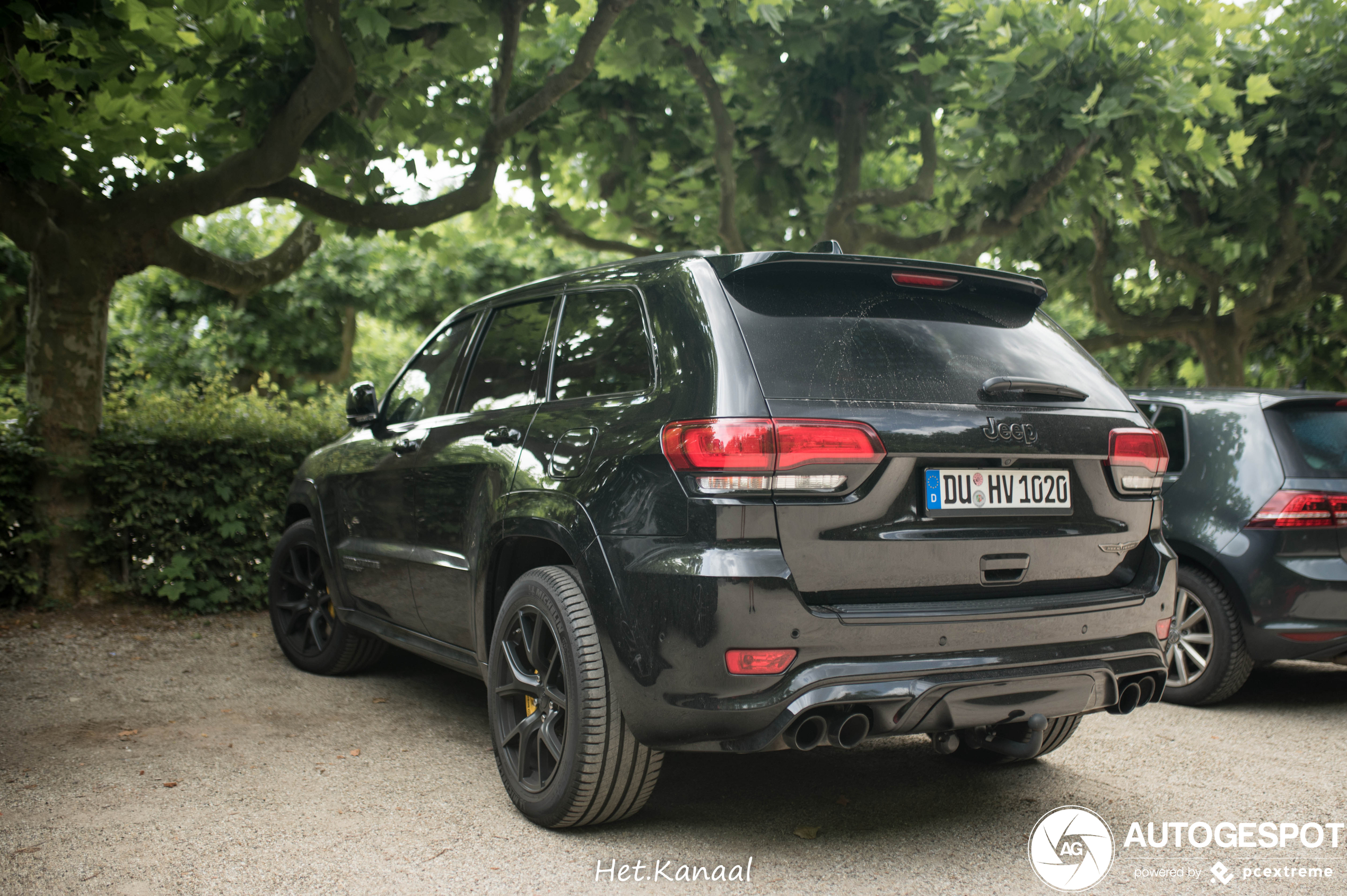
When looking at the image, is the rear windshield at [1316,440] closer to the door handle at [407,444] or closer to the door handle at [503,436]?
the door handle at [503,436]

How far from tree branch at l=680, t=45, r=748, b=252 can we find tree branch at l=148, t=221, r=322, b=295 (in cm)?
368

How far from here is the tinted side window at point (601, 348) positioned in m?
3.34

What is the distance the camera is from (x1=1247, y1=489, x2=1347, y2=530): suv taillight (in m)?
4.85

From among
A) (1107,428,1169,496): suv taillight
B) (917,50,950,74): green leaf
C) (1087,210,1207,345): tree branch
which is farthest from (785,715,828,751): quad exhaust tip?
(1087,210,1207,345): tree branch

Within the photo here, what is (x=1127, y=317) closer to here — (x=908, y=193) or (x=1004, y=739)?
(x=908, y=193)

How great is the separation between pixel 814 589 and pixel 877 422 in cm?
50

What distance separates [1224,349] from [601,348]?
46.9 feet

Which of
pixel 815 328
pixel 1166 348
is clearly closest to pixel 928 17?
pixel 815 328

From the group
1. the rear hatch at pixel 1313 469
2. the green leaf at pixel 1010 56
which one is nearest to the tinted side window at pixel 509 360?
the rear hatch at pixel 1313 469

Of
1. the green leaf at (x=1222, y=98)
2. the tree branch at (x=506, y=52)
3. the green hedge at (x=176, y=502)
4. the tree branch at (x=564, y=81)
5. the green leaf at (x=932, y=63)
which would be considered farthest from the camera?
the green leaf at (x=932, y=63)

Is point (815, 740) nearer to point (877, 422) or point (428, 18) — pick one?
point (877, 422)

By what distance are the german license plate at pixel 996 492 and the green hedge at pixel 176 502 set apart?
5673 millimetres

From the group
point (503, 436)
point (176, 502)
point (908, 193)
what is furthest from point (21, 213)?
point (908, 193)

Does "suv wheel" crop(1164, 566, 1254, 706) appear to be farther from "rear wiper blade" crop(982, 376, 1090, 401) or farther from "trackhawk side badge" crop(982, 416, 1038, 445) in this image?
"trackhawk side badge" crop(982, 416, 1038, 445)
